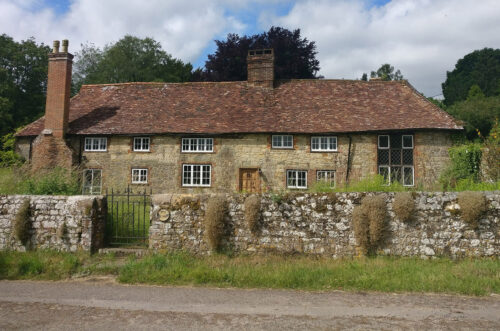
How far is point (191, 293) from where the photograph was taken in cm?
676

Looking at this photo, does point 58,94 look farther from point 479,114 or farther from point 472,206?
point 479,114

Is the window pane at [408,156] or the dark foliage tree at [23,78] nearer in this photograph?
the window pane at [408,156]

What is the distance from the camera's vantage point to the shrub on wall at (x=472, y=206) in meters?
7.97

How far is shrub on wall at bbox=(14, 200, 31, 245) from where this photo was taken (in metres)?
8.98

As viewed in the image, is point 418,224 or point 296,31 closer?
point 418,224

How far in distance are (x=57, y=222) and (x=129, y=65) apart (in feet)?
148

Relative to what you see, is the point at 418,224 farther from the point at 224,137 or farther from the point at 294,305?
the point at 224,137

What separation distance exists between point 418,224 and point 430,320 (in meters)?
3.28

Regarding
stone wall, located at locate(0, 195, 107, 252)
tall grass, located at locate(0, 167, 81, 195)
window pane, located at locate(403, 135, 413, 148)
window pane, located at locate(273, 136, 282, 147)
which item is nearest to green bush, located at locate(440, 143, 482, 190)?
window pane, located at locate(403, 135, 413, 148)

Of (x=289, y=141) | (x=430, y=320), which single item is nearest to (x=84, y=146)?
(x=289, y=141)

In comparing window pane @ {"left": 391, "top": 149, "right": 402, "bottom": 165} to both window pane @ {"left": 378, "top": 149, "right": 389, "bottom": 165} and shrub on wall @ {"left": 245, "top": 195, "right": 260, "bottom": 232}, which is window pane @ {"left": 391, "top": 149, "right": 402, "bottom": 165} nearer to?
window pane @ {"left": 378, "top": 149, "right": 389, "bottom": 165}

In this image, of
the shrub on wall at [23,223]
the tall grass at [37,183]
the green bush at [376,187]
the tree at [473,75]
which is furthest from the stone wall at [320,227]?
the tree at [473,75]

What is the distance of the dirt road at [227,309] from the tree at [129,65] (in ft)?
143

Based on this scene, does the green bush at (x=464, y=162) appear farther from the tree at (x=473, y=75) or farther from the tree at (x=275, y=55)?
the tree at (x=473, y=75)
